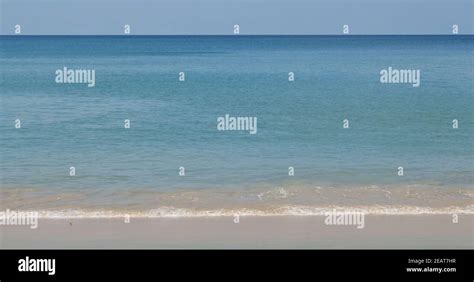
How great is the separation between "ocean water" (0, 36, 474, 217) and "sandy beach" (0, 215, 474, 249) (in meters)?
0.66

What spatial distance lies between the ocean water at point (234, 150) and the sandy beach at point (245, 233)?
66 centimetres

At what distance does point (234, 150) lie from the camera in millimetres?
17531

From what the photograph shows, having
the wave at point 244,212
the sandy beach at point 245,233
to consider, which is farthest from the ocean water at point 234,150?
the sandy beach at point 245,233

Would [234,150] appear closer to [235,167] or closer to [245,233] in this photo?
[235,167]

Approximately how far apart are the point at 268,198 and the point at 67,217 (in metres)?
3.81

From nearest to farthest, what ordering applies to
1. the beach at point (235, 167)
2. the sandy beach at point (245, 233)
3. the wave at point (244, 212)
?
the sandy beach at point (245, 233)
the beach at point (235, 167)
the wave at point (244, 212)

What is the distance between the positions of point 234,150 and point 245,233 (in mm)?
6795

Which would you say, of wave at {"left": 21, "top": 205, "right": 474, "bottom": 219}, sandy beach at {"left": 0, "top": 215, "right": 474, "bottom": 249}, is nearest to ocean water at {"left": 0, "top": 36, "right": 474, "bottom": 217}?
wave at {"left": 21, "top": 205, "right": 474, "bottom": 219}

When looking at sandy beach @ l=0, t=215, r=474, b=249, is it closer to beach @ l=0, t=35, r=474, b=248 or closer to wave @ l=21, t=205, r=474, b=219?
beach @ l=0, t=35, r=474, b=248

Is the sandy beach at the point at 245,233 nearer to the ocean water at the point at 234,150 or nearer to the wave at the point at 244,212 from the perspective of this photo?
the wave at the point at 244,212

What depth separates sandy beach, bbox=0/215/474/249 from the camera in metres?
10.2

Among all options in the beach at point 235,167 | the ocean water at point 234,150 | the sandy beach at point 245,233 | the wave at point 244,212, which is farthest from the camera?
the ocean water at point 234,150

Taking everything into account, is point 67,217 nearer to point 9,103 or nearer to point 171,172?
point 171,172

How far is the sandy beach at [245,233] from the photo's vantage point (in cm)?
1023
